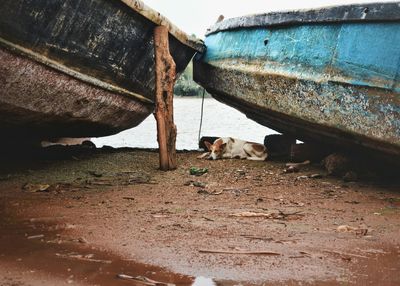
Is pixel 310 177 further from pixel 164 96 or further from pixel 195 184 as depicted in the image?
pixel 164 96

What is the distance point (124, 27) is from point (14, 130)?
1511mm

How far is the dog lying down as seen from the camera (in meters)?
5.94

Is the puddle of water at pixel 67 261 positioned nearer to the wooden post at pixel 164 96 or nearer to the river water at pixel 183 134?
the wooden post at pixel 164 96

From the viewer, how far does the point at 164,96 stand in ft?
16.7

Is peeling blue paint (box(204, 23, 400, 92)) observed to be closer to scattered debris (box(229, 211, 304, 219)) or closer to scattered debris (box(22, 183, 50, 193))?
scattered debris (box(229, 211, 304, 219))

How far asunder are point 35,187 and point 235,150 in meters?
2.77

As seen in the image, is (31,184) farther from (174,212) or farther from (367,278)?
(367,278)

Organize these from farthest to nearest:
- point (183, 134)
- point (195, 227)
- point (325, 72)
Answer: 1. point (183, 134)
2. point (325, 72)
3. point (195, 227)

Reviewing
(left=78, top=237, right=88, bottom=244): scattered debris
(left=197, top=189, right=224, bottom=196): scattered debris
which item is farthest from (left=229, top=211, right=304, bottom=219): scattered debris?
(left=78, top=237, right=88, bottom=244): scattered debris

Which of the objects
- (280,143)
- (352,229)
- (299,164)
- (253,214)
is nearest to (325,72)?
(299,164)

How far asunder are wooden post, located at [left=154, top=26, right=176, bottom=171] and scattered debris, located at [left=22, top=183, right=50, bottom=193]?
1.43 m

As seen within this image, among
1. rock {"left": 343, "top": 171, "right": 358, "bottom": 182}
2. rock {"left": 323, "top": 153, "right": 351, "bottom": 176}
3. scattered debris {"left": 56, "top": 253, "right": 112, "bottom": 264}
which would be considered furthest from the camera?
rock {"left": 323, "top": 153, "right": 351, "bottom": 176}

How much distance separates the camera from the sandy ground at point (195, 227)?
208cm

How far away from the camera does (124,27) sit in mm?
4785
